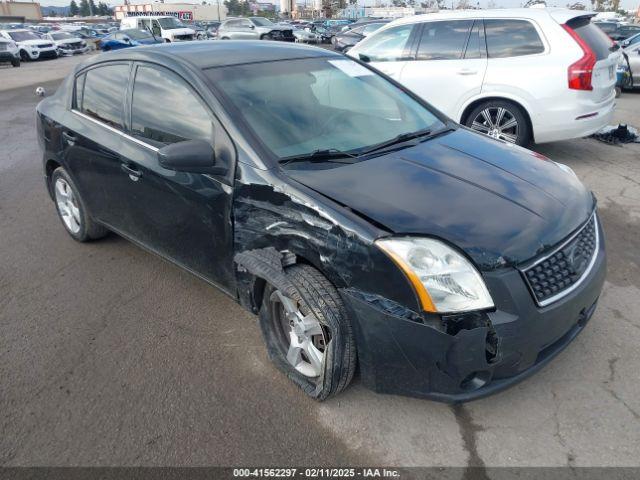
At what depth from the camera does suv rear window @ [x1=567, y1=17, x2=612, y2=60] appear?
233 inches

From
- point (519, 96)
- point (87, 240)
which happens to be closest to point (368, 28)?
point (519, 96)

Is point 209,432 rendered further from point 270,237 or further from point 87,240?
point 87,240

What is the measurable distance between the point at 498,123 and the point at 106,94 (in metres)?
4.60

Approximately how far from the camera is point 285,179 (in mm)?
2518

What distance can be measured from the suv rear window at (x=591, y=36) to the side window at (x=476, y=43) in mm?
988


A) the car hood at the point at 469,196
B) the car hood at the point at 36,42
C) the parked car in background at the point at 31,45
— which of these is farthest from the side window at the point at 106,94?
the car hood at the point at 36,42

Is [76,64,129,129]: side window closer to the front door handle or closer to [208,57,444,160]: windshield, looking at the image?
the front door handle

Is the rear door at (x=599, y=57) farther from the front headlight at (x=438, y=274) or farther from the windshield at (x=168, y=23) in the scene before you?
the windshield at (x=168, y=23)

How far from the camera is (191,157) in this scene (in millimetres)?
2662

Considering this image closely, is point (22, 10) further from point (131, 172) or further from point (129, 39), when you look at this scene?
point (131, 172)

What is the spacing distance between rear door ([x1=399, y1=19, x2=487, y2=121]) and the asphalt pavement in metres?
3.26

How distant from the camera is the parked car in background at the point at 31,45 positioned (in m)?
26.7

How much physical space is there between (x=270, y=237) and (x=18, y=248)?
10.1ft

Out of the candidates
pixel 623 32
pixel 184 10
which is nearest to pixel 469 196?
pixel 623 32
